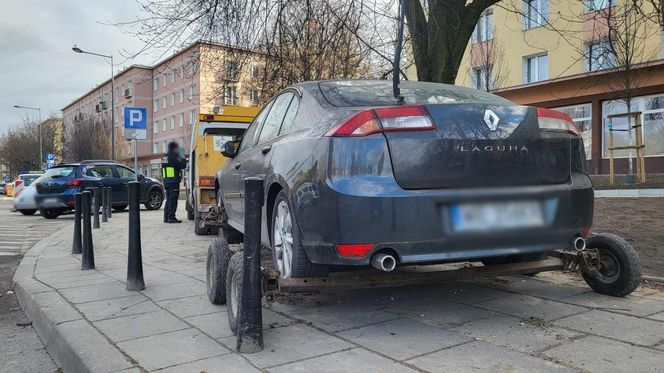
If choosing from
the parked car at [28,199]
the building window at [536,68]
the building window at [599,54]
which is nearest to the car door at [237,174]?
the building window at [599,54]

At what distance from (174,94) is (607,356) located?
66.9 m

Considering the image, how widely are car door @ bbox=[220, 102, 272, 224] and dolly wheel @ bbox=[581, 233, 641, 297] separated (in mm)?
3075

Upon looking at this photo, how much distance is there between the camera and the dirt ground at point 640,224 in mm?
5457

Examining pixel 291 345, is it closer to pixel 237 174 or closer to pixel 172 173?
pixel 237 174

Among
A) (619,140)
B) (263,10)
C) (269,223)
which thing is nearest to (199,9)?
(263,10)

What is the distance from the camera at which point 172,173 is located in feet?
39.4

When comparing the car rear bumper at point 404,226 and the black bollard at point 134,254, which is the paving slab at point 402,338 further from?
the black bollard at point 134,254

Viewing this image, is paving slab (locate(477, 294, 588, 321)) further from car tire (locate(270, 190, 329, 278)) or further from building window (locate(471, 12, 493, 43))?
building window (locate(471, 12, 493, 43))

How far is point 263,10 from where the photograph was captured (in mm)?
8008

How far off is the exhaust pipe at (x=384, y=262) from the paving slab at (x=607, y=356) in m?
1.01

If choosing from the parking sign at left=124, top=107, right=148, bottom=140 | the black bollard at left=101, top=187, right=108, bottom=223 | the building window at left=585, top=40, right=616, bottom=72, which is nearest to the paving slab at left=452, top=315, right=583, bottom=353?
the building window at left=585, top=40, right=616, bottom=72

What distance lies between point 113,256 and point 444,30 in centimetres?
581

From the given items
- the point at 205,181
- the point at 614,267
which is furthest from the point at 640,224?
the point at 205,181

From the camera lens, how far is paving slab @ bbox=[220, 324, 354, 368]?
2.98m
